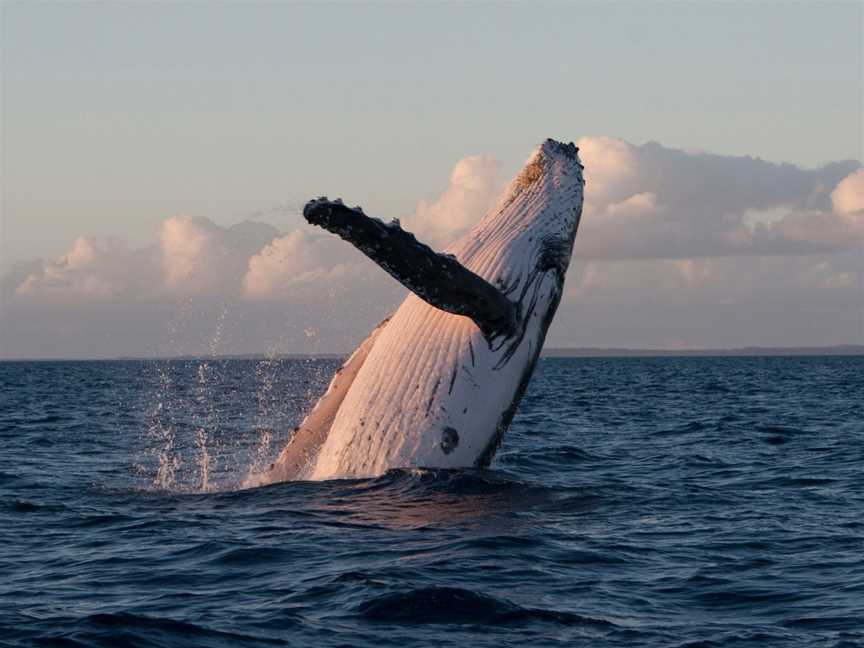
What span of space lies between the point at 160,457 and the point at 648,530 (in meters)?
9.26

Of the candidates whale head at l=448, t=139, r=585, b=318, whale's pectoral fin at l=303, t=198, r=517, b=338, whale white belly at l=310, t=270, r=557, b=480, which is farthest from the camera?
whale head at l=448, t=139, r=585, b=318

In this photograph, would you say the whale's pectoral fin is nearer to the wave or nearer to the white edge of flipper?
the white edge of flipper

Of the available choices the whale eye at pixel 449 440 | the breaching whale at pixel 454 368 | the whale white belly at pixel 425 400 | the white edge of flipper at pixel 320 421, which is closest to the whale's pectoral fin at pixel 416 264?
the breaching whale at pixel 454 368

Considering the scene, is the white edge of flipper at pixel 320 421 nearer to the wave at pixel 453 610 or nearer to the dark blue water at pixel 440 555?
the dark blue water at pixel 440 555

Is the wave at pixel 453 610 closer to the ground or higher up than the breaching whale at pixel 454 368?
closer to the ground

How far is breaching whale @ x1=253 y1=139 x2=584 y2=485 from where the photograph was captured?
10.4m

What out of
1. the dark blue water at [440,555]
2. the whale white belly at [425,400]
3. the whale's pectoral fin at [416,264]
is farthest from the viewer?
the whale white belly at [425,400]

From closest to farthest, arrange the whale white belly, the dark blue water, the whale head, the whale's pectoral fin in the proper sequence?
the dark blue water → the whale's pectoral fin → the whale white belly → the whale head

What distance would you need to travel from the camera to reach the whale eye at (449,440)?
34.1ft

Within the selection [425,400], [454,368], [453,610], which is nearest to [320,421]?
[425,400]

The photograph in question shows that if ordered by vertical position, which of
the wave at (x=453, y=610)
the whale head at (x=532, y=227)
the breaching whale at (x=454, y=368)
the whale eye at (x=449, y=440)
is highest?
the whale head at (x=532, y=227)

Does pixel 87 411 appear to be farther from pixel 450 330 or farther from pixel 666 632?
pixel 666 632

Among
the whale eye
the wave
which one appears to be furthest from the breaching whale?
the wave

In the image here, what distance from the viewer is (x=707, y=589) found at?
8266 millimetres
